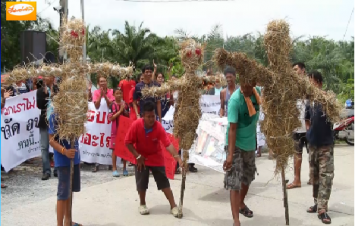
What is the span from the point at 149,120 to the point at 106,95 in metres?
3.14

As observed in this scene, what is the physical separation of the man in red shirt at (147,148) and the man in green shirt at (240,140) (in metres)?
0.69

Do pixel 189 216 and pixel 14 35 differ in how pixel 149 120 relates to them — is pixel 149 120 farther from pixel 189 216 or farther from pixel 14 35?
pixel 14 35

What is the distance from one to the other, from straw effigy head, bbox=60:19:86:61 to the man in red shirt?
1.07 meters

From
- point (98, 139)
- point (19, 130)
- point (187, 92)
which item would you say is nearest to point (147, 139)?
point (187, 92)

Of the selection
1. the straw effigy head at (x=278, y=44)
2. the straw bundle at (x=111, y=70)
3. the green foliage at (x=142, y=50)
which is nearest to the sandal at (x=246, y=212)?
the straw effigy head at (x=278, y=44)

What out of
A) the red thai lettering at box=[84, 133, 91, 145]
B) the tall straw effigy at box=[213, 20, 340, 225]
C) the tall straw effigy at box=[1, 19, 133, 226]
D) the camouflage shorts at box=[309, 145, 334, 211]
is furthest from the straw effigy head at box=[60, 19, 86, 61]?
the red thai lettering at box=[84, 133, 91, 145]

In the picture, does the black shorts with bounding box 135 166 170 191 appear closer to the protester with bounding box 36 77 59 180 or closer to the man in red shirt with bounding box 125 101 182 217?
the man in red shirt with bounding box 125 101 182 217

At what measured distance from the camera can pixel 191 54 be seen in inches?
189

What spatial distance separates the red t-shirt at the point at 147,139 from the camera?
15.9 feet

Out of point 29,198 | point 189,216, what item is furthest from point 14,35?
point 189,216

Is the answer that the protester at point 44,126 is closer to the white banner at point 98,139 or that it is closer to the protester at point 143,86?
the white banner at point 98,139

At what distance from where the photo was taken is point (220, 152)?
611 cm

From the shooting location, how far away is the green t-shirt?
4.41 m

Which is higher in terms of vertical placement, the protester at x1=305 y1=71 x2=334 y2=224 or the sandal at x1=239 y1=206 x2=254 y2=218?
the protester at x1=305 y1=71 x2=334 y2=224
